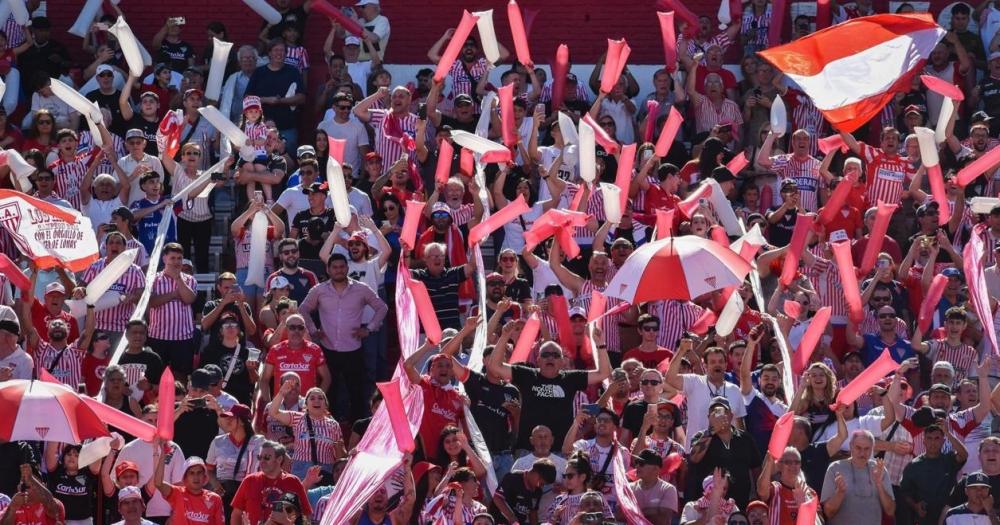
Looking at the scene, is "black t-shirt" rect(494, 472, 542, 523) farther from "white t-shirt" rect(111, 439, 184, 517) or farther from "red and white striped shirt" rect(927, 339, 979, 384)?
"red and white striped shirt" rect(927, 339, 979, 384)

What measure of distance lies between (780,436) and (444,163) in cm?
551

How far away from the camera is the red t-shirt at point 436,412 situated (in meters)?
17.5

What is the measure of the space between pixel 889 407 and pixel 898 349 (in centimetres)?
175

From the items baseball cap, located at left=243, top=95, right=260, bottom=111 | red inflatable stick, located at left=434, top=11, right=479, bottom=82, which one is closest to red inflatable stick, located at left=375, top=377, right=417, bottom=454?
red inflatable stick, located at left=434, top=11, right=479, bottom=82

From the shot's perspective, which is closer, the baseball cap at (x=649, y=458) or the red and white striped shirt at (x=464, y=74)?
the baseball cap at (x=649, y=458)

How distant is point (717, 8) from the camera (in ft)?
84.8

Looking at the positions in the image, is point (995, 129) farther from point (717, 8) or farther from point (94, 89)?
point (94, 89)

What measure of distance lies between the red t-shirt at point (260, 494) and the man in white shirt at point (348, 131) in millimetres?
6201

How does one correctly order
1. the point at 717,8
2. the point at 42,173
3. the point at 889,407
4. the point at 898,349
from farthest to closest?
the point at 717,8 → the point at 42,173 → the point at 898,349 → the point at 889,407

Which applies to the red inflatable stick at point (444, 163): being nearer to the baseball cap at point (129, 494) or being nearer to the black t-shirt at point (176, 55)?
the black t-shirt at point (176, 55)

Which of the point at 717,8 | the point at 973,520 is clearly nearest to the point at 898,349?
the point at 973,520

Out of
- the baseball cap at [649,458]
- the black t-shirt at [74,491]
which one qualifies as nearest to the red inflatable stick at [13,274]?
the black t-shirt at [74,491]

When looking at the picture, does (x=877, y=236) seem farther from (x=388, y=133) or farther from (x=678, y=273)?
(x=388, y=133)

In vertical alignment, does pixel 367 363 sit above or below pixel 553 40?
below
